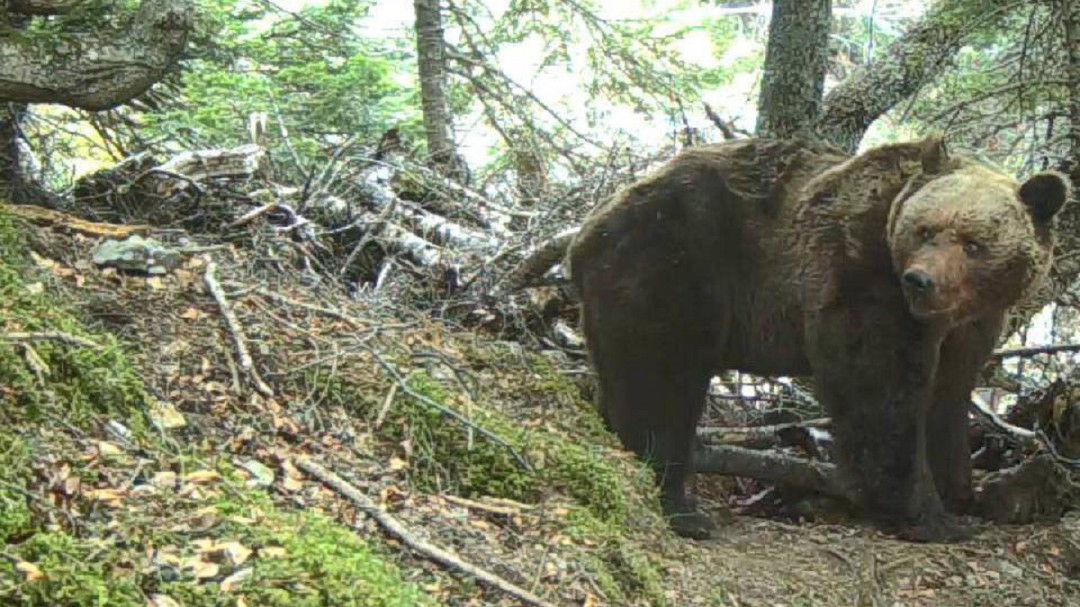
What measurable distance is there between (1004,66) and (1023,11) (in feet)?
1.96

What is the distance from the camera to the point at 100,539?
261 cm

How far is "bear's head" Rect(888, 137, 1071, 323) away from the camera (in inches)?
187

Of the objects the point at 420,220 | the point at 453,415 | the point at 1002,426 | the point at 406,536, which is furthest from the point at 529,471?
the point at 420,220

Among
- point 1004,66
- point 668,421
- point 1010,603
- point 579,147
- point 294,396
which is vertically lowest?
point 1010,603

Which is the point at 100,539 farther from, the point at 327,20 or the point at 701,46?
the point at 701,46

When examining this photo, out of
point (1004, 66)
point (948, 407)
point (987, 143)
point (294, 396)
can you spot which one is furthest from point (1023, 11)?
point (294, 396)

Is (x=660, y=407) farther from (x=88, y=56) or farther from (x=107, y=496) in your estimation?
(x=107, y=496)

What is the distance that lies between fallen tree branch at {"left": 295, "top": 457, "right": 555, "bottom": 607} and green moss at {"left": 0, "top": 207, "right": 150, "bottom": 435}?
0.55m

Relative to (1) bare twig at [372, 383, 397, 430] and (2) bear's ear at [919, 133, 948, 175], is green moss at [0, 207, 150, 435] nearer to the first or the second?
(1) bare twig at [372, 383, 397, 430]

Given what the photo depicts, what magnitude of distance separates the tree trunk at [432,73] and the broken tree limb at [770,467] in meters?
4.51

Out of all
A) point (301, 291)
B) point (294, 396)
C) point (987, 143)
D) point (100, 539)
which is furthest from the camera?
point (987, 143)

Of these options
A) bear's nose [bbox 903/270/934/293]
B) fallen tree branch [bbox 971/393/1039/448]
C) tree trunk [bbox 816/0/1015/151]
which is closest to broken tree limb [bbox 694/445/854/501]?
fallen tree branch [bbox 971/393/1039/448]

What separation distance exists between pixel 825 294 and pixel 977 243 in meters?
0.77

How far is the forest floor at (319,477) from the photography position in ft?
8.93
